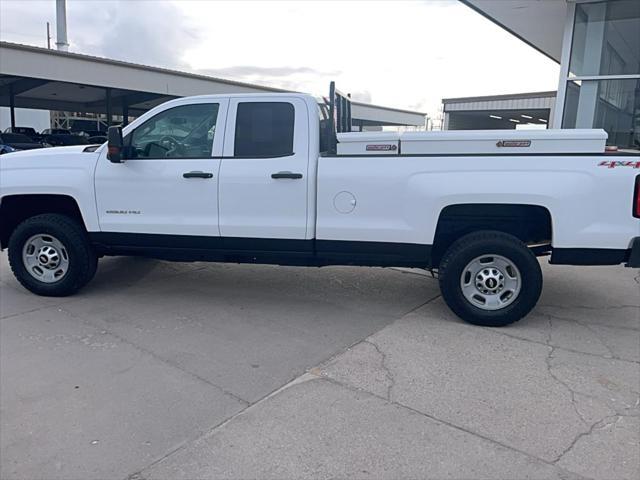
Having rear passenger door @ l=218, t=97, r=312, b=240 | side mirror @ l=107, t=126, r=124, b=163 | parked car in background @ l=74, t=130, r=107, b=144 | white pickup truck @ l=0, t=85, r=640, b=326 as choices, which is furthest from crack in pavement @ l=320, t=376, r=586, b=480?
parked car in background @ l=74, t=130, r=107, b=144

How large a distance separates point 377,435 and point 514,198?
2.50 meters

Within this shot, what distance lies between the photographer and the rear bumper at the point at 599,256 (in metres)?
4.43

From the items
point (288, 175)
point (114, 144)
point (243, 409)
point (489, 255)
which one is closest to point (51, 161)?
point (114, 144)

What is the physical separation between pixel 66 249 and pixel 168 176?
139 centimetres

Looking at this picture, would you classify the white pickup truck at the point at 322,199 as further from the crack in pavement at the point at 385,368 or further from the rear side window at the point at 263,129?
the crack in pavement at the point at 385,368

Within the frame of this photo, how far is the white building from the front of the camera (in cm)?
1004

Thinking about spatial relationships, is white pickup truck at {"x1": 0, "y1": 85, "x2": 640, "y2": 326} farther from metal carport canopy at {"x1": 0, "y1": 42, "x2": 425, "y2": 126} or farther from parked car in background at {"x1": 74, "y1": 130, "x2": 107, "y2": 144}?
metal carport canopy at {"x1": 0, "y1": 42, "x2": 425, "y2": 126}

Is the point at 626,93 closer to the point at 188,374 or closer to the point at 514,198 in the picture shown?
the point at 514,198

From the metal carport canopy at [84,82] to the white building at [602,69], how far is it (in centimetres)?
1857

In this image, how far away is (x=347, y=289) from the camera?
5.98 meters

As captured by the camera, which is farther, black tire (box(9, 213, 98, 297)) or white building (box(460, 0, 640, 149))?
white building (box(460, 0, 640, 149))

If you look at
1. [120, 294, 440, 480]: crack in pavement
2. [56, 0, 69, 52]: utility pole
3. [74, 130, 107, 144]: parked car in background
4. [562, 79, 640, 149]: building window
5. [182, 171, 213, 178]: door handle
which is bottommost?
[120, 294, 440, 480]: crack in pavement

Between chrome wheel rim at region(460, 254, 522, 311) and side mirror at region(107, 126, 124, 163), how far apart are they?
11.5ft

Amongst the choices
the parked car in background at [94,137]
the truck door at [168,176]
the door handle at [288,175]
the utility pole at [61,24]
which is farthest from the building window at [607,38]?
the utility pole at [61,24]
